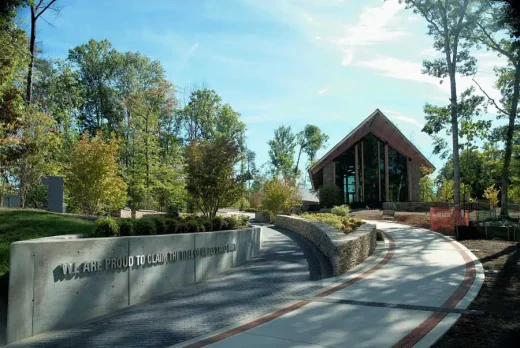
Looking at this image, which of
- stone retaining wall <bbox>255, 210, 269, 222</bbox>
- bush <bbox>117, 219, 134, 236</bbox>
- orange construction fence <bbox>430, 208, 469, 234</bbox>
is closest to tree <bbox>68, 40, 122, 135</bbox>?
stone retaining wall <bbox>255, 210, 269, 222</bbox>

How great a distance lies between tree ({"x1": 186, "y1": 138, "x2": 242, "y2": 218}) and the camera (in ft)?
56.1

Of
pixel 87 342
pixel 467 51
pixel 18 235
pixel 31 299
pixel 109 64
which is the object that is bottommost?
pixel 87 342

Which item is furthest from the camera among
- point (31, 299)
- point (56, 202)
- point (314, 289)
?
point (56, 202)

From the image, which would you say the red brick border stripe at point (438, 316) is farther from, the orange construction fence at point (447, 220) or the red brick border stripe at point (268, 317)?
the orange construction fence at point (447, 220)

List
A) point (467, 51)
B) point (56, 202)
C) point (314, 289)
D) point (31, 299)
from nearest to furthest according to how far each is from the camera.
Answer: point (31, 299)
point (314, 289)
point (56, 202)
point (467, 51)

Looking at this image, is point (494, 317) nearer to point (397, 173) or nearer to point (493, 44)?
point (493, 44)

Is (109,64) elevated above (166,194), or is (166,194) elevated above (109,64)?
(109,64)

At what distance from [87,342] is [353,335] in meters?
3.49

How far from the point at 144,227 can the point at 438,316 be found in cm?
578

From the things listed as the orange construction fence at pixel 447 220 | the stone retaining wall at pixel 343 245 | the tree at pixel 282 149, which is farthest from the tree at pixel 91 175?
the tree at pixel 282 149

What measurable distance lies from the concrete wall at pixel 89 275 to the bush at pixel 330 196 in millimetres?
31930

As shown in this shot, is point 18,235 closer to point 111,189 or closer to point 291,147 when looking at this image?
point 111,189

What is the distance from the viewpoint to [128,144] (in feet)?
109

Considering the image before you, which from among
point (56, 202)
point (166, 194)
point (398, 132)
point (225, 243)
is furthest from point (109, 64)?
point (225, 243)
